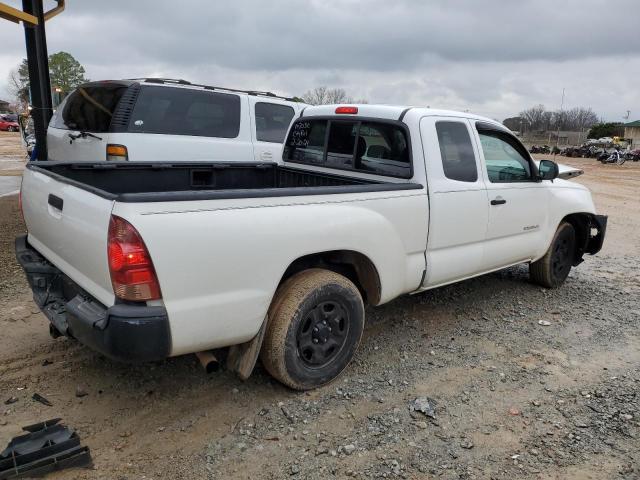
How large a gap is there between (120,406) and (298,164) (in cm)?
261

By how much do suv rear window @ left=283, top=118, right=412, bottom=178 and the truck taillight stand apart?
2.16 meters

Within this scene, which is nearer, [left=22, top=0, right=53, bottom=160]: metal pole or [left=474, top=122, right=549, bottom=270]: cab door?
[left=474, top=122, right=549, bottom=270]: cab door

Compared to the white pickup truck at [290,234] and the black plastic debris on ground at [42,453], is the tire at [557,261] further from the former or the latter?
the black plastic debris on ground at [42,453]

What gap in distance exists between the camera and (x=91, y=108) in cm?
614

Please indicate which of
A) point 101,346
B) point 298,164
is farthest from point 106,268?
point 298,164

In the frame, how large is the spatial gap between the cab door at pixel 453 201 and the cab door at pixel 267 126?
3260 mm

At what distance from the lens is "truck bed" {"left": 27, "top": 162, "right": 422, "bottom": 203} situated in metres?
3.44

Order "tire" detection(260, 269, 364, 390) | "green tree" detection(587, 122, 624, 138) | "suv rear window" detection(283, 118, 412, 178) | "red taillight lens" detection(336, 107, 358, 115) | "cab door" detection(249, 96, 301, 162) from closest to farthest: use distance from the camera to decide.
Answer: "tire" detection(260, 269, 364, 390) → "suv rear window" detection(283, 118, 412, 178) → "red taillight lens" detection(336, 107, 358, 115) → "cab door" detection(249, 96, 301, 162) → "green tree" detection(587, 122, 624, 138)

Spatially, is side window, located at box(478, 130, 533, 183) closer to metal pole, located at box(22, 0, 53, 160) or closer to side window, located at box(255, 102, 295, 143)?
side window, located at box(255, 102, 295, 143)

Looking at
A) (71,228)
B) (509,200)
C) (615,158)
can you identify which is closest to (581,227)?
(509,200)

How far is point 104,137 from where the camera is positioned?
5.80 m

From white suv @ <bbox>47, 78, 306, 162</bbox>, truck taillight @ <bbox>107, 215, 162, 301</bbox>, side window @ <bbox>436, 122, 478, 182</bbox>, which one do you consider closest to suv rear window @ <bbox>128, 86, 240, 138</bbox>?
white suv @ <bbox>47, 78, 306, 162</bbox>

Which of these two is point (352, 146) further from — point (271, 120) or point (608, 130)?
point (608, 130)

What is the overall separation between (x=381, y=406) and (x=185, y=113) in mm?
4566
